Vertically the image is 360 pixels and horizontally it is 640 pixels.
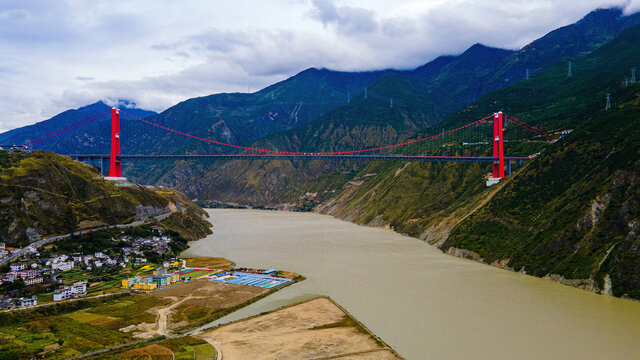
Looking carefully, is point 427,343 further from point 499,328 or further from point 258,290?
point 258,290

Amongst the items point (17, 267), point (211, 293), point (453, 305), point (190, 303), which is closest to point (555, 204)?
point (453, 305)

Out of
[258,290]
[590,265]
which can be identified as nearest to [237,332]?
[258,290]

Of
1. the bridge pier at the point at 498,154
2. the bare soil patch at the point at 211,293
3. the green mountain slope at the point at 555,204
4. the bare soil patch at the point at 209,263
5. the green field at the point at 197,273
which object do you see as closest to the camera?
the bare soil patch at the point at 211,293

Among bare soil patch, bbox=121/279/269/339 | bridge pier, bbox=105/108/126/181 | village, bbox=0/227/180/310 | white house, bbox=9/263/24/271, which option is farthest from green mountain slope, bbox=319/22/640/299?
bridge pier, bbox=105/108/126/181

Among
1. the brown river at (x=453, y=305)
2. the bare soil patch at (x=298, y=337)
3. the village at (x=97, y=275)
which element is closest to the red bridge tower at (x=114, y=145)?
the village at (x=97, y=275)

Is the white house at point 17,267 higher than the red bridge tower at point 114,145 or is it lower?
lower

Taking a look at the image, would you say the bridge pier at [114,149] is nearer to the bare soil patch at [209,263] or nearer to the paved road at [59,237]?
the paved road at [59,237]
